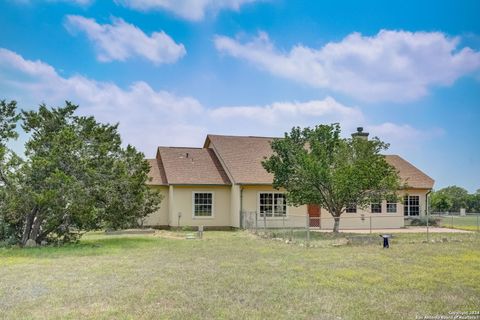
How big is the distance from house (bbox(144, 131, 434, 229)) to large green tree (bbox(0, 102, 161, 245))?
528 cm

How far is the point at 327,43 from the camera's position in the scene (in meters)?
18.3

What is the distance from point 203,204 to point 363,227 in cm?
988

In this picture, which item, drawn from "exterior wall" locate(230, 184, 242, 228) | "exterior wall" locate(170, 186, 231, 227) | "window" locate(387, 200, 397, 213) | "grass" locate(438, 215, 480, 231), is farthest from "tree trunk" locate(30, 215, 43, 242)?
"grass" locate(438, 215, 480, 231)

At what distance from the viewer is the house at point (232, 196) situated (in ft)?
83.1

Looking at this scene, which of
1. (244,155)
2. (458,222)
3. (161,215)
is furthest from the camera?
(458,222)

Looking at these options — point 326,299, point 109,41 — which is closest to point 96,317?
point 326,299

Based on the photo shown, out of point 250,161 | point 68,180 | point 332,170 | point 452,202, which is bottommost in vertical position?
point 452,202

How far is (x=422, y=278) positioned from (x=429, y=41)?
11376 mm

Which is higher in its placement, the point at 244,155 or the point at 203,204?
the point at 244,155

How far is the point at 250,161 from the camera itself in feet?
90.0

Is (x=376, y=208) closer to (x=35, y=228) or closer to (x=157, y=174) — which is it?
(x=157, y=174)

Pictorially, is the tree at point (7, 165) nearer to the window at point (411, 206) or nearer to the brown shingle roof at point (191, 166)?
the brown shingle roof at point (191, 166)

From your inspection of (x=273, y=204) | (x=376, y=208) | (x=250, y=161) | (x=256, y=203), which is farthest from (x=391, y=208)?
(x=250, y=161)

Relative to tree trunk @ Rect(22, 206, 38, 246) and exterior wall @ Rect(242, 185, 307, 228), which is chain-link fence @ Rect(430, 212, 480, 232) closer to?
exterior wall @ Rect(242, 185, 307, 228)
